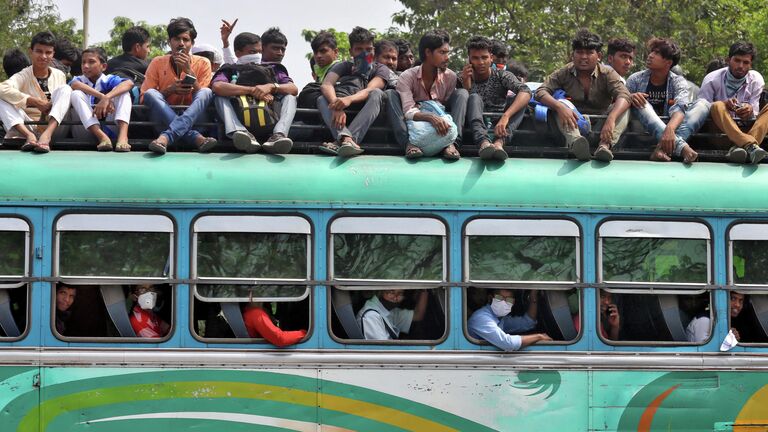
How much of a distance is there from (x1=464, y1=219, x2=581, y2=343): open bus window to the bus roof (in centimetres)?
19

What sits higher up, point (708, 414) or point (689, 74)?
point (689, 74)

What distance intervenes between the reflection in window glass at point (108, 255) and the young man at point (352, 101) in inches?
59.8

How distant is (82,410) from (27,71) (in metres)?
2.79

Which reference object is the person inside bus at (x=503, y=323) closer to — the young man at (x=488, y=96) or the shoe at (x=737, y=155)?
the young man at (x=488, y=96)

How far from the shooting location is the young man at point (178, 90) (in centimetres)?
893

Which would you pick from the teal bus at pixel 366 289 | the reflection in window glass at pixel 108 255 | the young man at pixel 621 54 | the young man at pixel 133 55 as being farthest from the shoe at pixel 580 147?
the young man at pixel 133 55

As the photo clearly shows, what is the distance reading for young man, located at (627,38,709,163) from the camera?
30.3 feet

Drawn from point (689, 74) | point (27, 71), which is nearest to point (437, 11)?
point (689, 74)

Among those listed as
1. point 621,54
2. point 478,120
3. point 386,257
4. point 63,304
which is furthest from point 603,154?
point 63,304

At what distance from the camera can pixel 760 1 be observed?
22406 millimetres

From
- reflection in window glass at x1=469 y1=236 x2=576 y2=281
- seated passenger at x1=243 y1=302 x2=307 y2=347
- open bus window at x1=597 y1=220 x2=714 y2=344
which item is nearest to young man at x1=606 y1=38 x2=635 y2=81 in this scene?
open bus window at x1=597 y1=220 x2=714 y2=344

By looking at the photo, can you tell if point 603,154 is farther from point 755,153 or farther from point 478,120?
point 755,153

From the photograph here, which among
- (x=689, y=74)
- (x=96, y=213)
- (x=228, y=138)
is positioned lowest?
(x=96, y=213)

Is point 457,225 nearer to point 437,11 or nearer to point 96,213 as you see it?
point 96,213
